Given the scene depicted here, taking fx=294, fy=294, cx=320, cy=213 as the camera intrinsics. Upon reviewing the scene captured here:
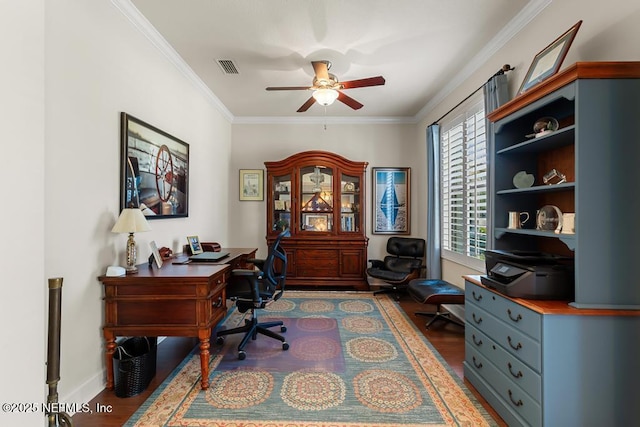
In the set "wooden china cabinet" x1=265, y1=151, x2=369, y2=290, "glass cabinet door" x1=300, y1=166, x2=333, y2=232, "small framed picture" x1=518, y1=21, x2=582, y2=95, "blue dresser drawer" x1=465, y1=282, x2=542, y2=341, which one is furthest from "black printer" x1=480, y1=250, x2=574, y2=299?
"glass cabinet door" x1=300, y1=166, x2=333, y2=232

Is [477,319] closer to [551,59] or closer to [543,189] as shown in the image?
[543,189]

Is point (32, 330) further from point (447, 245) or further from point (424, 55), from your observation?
point (447, 245)

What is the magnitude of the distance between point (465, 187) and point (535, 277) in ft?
6.54

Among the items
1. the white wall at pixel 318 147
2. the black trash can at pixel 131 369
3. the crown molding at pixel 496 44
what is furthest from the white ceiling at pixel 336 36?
the black trash can at pixel 131 369

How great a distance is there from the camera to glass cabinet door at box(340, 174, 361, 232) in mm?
4723

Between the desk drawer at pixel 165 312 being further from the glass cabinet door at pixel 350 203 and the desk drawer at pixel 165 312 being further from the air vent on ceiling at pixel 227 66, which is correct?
the glass cabinet door at pixel 350 203

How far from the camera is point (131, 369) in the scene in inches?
77.2

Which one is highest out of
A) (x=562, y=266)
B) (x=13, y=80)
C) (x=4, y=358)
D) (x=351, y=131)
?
(x=351, y=131)

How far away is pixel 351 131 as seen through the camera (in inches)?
197

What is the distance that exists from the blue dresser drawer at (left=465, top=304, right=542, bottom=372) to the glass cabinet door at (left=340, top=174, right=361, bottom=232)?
2.66m

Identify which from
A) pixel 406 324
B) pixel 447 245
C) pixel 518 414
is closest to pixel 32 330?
pixel 518 414

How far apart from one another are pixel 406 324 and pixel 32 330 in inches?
123

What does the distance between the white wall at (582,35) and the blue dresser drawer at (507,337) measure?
160 centimetres

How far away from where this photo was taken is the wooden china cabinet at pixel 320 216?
461cm
